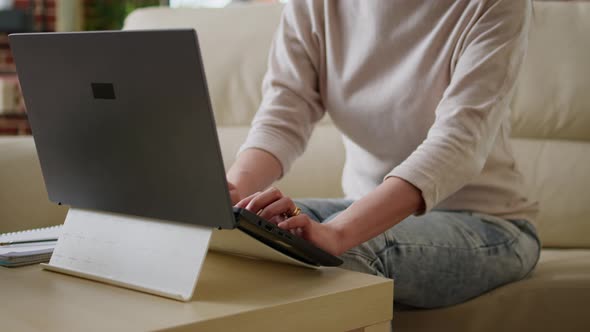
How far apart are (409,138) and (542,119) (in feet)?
2.05

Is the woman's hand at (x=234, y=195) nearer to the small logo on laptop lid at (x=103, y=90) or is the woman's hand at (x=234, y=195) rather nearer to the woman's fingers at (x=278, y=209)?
the woman's fingers at (x=278, y=209)

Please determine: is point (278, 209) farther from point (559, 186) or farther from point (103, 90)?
point (559, 186)

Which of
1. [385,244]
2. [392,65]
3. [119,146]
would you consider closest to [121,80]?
[119,146]

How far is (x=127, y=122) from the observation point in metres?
0.90

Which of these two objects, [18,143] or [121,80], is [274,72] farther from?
[121,80]

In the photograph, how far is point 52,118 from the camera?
0.99 m

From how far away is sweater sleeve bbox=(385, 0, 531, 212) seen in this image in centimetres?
118

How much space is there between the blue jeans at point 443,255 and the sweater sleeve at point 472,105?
0.07 meters

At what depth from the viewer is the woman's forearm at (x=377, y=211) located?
1.08 meters

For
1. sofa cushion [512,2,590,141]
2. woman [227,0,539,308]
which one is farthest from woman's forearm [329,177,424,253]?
sofa cushion [512,2,590,141]

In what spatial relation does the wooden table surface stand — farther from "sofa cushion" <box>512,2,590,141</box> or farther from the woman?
"sofa cushion" <box>512,2,590,141</box>

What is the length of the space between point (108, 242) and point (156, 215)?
10 centimetres

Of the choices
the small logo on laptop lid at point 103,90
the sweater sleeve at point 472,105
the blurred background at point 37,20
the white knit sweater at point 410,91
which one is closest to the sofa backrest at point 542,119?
the white knit sweater at point 410,91

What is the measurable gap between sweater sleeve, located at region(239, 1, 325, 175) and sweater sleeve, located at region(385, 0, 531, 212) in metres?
0.29
